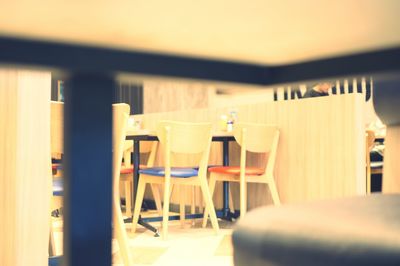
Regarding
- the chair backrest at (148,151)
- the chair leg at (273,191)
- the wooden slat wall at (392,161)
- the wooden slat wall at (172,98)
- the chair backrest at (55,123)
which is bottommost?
the chair leg at (273,191)

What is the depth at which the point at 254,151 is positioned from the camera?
156 inches

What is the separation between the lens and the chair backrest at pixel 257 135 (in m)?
3.90

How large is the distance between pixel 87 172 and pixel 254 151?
3.40 meters

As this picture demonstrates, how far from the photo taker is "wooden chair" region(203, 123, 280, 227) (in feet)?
12.8

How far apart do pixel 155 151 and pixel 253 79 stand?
4586 mm

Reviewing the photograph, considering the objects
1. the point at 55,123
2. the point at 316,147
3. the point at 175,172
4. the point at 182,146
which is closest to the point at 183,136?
the point at 182,146

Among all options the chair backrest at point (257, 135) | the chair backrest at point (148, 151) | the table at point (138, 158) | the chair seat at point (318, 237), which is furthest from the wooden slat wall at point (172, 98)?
the chair seat at point (318, 237)

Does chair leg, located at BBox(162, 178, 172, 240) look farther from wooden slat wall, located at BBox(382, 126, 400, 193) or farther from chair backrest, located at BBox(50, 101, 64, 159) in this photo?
wooden slat wall, located at BBox(382, 126, 400, 193)

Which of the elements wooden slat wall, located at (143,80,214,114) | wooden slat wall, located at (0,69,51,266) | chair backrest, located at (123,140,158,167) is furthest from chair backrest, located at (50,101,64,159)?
wooden slat wall, located at (143,80,214,114)

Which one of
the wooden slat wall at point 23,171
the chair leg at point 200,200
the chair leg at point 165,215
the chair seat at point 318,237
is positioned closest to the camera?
the chair seat at point 318,237

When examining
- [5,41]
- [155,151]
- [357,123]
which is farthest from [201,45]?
[155,151]

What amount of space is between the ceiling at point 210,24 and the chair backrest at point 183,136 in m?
2.94

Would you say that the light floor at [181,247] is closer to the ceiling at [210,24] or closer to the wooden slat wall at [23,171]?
the wooden slat wall at [23,171]

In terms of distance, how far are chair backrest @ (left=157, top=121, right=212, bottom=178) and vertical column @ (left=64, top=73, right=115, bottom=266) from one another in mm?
2900
